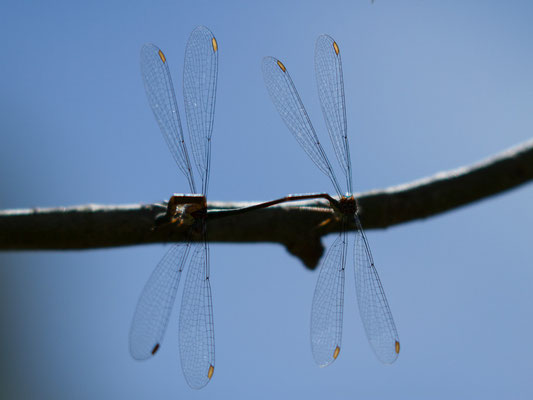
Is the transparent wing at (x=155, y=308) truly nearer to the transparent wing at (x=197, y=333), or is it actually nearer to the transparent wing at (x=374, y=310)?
the transparent wing at (x=197, y=333)

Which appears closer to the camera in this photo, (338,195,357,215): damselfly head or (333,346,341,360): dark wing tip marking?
(333,346,341,360): dark wing tip marking

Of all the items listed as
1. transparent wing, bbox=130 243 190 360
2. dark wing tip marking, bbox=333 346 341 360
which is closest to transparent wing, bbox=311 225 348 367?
dark wing tip marking, bbox=333 346 341 360

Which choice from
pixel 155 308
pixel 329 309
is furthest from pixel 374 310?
pixel 155 308

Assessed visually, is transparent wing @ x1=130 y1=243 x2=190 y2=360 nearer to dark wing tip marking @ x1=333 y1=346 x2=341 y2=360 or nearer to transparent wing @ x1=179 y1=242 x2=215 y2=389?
transparent wing @ x1=179 y1=242 x2=215 y2=389

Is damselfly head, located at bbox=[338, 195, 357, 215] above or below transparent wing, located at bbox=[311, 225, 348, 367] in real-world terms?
above

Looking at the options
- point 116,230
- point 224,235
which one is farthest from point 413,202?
point 116,230

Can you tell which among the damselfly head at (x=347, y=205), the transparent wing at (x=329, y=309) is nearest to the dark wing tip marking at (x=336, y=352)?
the transparent wing at (x=329, y=309)

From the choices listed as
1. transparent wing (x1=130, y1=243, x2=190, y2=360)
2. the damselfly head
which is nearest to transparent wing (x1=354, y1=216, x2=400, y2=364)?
the damselfly head
